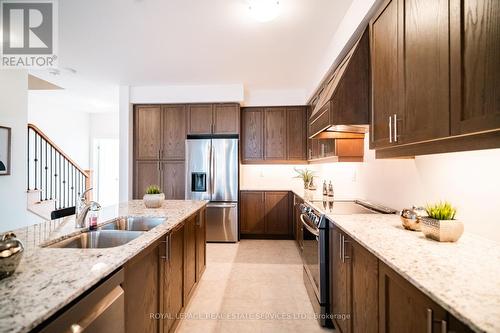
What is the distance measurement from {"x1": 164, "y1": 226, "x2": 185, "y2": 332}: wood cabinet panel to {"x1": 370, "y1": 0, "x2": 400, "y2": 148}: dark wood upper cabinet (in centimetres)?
162

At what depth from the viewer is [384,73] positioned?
1.66 metres

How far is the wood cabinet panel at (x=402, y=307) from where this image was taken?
2.68 ft

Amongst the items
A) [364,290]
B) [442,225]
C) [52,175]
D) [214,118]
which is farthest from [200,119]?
[442,225]

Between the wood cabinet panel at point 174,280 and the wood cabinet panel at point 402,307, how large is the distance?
1.27 meters

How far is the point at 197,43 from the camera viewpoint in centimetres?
293

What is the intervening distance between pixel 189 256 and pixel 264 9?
2.33 meters

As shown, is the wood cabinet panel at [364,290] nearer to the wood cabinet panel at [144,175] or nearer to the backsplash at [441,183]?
the backsplash at [441,183]

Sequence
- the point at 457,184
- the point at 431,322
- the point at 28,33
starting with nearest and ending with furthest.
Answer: the point at 431,322 → the point at 457,184 → the point at 28,33

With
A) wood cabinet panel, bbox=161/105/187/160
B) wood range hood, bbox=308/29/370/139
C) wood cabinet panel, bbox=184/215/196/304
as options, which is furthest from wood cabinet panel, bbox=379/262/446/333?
wood cabinet panel, bbox=161/105/187/160

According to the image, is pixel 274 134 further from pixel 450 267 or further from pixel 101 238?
pixel 450 267

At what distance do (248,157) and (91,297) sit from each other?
13.1 feet

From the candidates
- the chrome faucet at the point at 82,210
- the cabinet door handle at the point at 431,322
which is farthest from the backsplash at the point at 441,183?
the chrome faucet at the point at 82,210

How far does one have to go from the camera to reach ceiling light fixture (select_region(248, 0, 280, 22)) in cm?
213

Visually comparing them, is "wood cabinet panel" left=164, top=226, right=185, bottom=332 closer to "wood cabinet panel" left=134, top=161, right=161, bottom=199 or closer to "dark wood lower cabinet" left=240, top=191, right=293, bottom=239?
"dark wood lower cabinet" left=240, top=191, right=293, bottom=239
